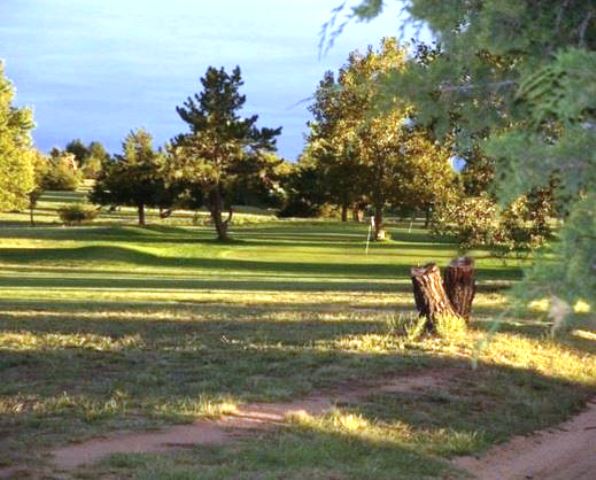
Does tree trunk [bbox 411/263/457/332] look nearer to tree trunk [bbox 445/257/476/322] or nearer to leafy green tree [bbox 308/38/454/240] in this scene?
tree trunk [bbox 445/257/476/322]

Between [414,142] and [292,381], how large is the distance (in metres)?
21.8

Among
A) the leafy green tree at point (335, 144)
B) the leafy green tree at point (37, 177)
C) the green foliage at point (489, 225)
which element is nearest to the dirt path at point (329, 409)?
the leafy green tree at point (335, 144)

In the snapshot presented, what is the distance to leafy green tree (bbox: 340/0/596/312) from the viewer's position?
3.54 m

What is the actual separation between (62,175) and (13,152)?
200ft

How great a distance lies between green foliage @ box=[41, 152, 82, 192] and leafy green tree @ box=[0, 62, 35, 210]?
54176 millimetres

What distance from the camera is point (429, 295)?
13.8 meters

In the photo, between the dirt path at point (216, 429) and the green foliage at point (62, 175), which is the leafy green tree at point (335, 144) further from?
the green foliage at point (62, 175)

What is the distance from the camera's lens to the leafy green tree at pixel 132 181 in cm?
6544

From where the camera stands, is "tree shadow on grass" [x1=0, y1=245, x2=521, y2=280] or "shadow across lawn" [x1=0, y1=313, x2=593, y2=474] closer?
"shadow across lawn" [x1=0, y1=313, x2=593, y2=474]

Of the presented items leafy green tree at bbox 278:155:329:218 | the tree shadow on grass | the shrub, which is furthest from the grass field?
leafy green tree at bbox 278:155:329:218

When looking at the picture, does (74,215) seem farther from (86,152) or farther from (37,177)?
(86,152)

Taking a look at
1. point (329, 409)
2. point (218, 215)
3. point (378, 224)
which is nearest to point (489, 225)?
point (329, 409)

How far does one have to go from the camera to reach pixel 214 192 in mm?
56156

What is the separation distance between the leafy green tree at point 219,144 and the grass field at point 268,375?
31202mm
